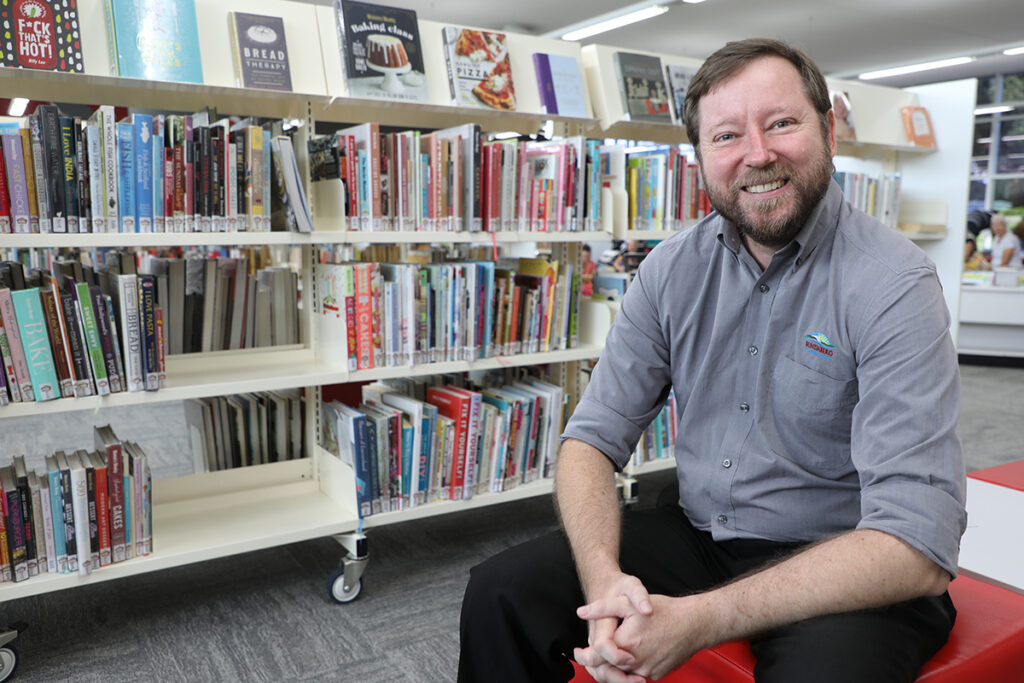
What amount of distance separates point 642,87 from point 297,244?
4.70 feet

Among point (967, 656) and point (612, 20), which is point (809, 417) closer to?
point (967, 656)

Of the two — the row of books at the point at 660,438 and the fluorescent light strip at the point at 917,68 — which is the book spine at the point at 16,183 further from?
the fluorescent light strip at the point at 917,68

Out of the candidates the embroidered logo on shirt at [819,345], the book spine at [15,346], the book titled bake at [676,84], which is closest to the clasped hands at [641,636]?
the embroidered logo on shirt at [819,345]

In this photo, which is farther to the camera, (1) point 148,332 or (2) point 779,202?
(1) point 148,332

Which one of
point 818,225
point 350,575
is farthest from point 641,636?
point 350,575

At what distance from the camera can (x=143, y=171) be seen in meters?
1.98

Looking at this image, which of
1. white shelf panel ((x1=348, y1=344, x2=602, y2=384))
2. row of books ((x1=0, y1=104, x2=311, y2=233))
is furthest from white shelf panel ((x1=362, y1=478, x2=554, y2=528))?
row of books ((x1=0, y1=104, x2=311, y2=233))

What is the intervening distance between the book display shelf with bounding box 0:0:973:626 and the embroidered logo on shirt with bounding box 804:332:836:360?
1313 mm

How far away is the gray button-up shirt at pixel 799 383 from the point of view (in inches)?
42.0

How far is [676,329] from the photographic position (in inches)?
55.1

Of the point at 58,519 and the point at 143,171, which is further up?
the point at 143,171

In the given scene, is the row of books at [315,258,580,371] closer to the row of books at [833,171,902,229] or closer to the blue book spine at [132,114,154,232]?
the blue book spine at [132,114,154,232]

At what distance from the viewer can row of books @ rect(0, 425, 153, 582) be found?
1.90 meters

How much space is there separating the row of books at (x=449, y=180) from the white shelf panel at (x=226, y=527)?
0.87 metres
